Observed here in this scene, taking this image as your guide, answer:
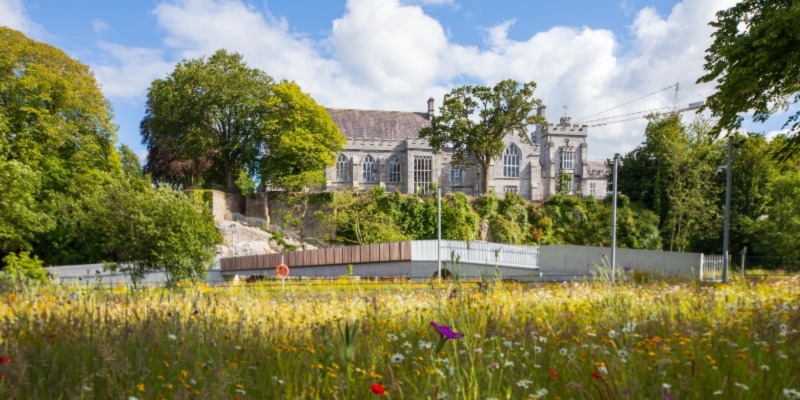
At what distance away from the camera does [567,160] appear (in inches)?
2452

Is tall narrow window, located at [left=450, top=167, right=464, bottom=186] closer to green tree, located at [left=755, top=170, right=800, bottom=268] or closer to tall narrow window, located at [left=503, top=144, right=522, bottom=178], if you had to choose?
tall narrow window, located at [left=503, top=144, right=522, bottom=178]

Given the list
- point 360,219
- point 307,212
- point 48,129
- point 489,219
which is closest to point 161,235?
point 48,129

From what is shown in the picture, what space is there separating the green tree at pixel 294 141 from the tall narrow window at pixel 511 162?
22.4 m

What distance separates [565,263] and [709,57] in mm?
17776

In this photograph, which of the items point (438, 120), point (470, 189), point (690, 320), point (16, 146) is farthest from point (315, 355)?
point (470, 189)

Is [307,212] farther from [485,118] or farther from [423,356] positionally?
[423,356]

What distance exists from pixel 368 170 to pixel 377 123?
20.7 feet

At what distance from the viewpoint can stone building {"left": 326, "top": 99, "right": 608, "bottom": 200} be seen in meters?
57.3

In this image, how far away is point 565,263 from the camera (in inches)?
1227

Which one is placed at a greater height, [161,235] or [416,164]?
[416,164]

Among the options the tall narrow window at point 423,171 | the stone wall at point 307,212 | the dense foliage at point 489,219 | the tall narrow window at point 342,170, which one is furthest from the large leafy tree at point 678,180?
the tall narrow window at point 342,170

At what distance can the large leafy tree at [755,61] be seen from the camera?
1209 cm

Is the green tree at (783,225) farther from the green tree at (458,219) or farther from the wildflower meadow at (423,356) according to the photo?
the wildflower meadow at (423,356)

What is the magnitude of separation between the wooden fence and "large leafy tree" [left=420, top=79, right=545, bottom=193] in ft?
57.1
